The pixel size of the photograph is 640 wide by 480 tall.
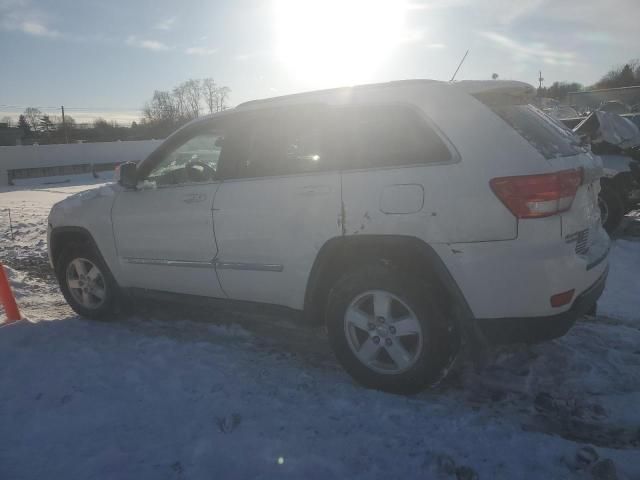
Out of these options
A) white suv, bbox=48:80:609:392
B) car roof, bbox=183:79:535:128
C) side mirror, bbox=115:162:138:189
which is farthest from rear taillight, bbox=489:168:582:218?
side mirror, bbox=115:162:138:189

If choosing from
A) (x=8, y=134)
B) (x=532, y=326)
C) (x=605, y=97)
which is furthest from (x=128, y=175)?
(x=8, y=134)

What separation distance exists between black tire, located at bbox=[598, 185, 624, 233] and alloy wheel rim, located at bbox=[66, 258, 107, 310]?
677 centimetres

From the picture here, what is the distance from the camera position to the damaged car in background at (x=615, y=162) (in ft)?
23.8

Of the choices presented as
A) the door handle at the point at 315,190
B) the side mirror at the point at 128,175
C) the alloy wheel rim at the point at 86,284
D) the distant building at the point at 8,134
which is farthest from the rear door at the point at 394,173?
the distant building at the point at 8,134

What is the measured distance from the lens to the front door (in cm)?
378

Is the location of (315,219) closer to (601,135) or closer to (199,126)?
(199,126)

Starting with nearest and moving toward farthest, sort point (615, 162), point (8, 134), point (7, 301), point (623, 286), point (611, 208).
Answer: point (7, 301), point (623, 286), point (611, 208), point (615, 162), point (8, 134)

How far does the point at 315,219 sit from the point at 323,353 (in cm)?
123

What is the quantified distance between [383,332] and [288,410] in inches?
29.7

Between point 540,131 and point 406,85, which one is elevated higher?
point 406,85

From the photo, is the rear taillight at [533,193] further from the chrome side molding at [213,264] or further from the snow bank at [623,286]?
the snow bank at [623,286]

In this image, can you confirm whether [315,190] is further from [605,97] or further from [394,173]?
[605,97]

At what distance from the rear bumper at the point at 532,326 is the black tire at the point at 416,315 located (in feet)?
0.84

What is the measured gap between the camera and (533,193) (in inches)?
102
